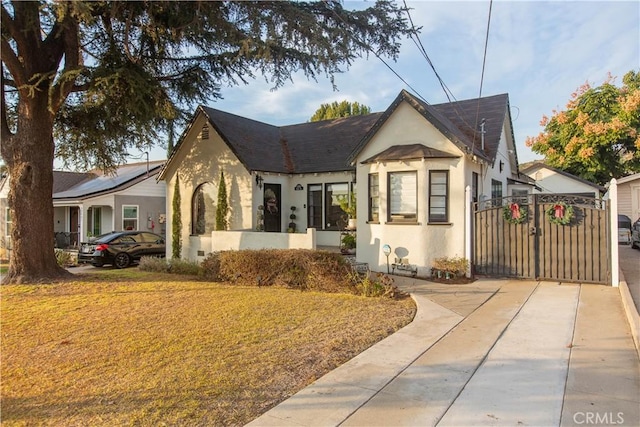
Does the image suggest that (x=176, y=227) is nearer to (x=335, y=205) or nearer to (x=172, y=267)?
(x=172, y=267)

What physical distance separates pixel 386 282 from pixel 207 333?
14.7ft

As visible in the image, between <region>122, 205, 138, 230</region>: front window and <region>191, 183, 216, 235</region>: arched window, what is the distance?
811 cm

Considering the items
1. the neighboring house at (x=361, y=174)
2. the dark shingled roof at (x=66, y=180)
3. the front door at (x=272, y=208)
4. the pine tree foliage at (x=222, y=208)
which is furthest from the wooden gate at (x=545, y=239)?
the dark shingled roof at (x=66, y=180)

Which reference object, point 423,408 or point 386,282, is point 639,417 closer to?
point 423,408

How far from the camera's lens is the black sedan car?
17516mm

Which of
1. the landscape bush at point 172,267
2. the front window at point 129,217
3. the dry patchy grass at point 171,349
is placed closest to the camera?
the dry patchy grass at point 171,349

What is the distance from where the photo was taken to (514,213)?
429 inches

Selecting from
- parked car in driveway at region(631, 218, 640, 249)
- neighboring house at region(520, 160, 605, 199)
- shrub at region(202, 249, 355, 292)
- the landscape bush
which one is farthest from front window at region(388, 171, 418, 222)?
neighboring house at region(520, 160, 605, 199)

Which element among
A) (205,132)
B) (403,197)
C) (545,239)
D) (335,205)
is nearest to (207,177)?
(205,132)

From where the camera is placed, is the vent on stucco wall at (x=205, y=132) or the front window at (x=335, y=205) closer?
the front window at (x=335, y=205)

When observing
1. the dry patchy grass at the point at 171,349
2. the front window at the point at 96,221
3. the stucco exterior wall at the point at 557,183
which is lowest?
the dry patchy grass at the point at 171,349

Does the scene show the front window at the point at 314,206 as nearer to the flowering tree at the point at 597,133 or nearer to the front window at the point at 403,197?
the front window at the point at 403,197

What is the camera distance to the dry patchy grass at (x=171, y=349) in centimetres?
380
